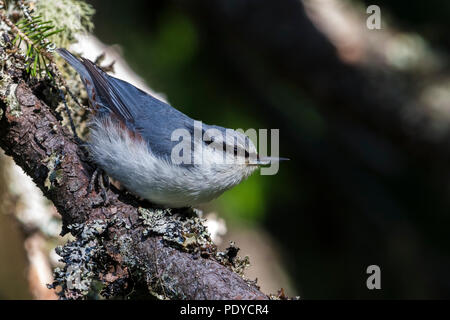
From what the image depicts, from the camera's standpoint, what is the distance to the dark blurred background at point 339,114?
14.8 feet

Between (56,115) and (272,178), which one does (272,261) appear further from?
(56,115)

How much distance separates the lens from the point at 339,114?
4992 mm

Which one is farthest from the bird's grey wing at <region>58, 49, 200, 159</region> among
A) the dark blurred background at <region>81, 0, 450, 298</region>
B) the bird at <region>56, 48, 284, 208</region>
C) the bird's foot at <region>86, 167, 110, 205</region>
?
the dark blurred background at <region>81, 0, 450, 298</region>

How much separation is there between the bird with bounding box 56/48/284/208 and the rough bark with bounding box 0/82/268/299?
13 cm

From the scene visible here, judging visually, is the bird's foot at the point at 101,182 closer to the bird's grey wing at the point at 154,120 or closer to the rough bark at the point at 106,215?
the rough bark at the point at 106,215

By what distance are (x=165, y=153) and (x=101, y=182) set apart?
37 cm

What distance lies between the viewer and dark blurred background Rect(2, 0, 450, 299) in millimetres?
4508

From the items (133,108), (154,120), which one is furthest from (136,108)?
(154,120)

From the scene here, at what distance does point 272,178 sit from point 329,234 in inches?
38.7

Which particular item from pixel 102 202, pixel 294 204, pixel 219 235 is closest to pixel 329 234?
pixel 294 204

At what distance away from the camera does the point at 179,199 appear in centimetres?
255

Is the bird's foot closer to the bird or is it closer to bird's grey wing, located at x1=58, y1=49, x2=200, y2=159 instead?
the bird

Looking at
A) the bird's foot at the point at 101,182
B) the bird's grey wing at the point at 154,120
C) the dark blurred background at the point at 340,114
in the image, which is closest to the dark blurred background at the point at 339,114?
the dark blurred background at the point at 340,114

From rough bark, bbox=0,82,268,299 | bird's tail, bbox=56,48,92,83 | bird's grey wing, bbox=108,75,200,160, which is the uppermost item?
bird's tail, bbox=56,48,92,83
